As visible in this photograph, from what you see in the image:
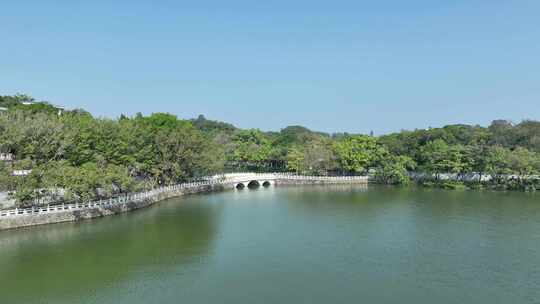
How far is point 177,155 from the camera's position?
46.6 m

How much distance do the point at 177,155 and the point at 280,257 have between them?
85.3 ft

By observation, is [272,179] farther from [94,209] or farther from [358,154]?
[94,209]

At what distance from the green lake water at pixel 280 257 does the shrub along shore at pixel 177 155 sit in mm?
3995

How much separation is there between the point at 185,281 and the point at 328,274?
6.92m

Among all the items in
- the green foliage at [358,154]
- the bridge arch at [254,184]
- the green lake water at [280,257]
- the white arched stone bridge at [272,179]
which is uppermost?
the green foliage at [358,154]

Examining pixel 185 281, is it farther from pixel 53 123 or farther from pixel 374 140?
pixel 374 140

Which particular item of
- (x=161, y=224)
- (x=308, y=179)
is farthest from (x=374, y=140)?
(x=161, y=224)

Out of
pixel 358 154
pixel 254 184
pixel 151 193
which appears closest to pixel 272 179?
pixel 254 184

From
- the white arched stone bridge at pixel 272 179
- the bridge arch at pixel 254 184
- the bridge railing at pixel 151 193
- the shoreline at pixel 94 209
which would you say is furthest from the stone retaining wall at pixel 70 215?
the bridge arch at pixel 254 184

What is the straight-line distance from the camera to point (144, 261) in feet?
74.6

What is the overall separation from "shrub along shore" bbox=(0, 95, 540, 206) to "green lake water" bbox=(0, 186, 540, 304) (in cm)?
400

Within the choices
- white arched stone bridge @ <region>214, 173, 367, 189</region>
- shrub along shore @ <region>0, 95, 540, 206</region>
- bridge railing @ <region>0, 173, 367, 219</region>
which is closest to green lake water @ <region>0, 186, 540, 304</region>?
bridge railing @ <region>0, 173, 367, 219</region>

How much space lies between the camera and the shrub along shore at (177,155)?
31.6 m

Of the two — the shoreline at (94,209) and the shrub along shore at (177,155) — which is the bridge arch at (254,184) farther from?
the shoreline at (94,209)
